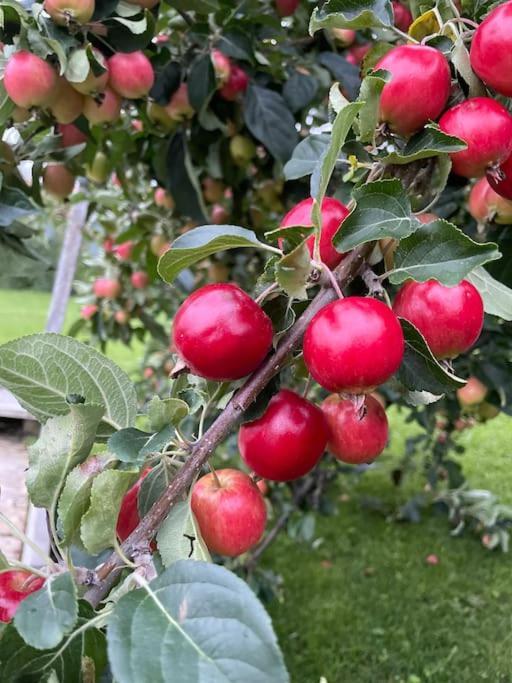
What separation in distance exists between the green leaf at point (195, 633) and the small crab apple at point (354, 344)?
0.17 meters

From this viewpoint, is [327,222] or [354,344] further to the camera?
[327,222]

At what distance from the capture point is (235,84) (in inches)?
61.2

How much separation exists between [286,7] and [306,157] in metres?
0.87

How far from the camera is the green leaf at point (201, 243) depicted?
1.82 feet

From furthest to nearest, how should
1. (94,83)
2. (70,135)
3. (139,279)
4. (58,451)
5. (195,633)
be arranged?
(139,279), (70,135), (94,83), (58,451), (195,633)

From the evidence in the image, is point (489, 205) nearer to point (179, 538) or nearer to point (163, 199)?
point (179, 538)

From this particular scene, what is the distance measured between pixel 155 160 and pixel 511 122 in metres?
1.24

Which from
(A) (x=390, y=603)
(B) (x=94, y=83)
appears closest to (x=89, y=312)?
(A) (x=390, y=603)

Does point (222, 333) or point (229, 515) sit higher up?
point (222, 333)

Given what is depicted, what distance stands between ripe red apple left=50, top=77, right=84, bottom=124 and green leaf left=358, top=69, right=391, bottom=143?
593mm

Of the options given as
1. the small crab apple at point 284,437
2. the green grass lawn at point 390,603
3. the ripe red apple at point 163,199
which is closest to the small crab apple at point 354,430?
the small crab apple at point 284,437

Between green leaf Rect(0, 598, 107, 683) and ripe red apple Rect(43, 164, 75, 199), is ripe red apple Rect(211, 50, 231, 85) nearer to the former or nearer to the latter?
ripe red apple Rect(43, 164, 75, 199)

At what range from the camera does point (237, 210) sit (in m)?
2.12

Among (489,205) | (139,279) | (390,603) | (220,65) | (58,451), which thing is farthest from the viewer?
(390,603)
